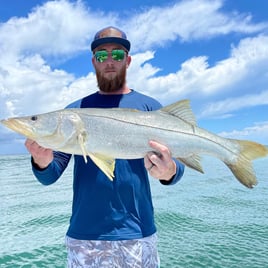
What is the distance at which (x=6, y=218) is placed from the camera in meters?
12.5

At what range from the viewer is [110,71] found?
3693 mm

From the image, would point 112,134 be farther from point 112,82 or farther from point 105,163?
point 112,82

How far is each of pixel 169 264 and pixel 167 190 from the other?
9804mm

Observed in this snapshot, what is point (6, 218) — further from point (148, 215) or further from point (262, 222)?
point (148, 215)

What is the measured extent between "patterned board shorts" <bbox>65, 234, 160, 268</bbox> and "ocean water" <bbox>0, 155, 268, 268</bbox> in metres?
4.71

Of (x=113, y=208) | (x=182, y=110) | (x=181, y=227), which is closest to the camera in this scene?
(x=113, y=208)

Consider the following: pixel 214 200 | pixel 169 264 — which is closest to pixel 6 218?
pixel 169 264

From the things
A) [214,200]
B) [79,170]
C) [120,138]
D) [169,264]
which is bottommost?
[169,264]

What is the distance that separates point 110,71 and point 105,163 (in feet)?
3.63

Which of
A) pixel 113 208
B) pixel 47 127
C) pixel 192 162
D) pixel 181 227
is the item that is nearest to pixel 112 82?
pixel 47 127

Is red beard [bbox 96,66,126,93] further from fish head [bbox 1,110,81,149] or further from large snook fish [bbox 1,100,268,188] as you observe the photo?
fish head [bbox 1,110,81,149]

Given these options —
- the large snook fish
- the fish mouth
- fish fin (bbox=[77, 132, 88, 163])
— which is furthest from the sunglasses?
the fish mouth

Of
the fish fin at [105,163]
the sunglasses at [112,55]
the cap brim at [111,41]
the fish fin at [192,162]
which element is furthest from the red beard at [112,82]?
the fish fin at [192,162]

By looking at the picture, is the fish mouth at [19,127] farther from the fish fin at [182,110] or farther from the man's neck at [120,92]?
the fish fin at [182,110]
